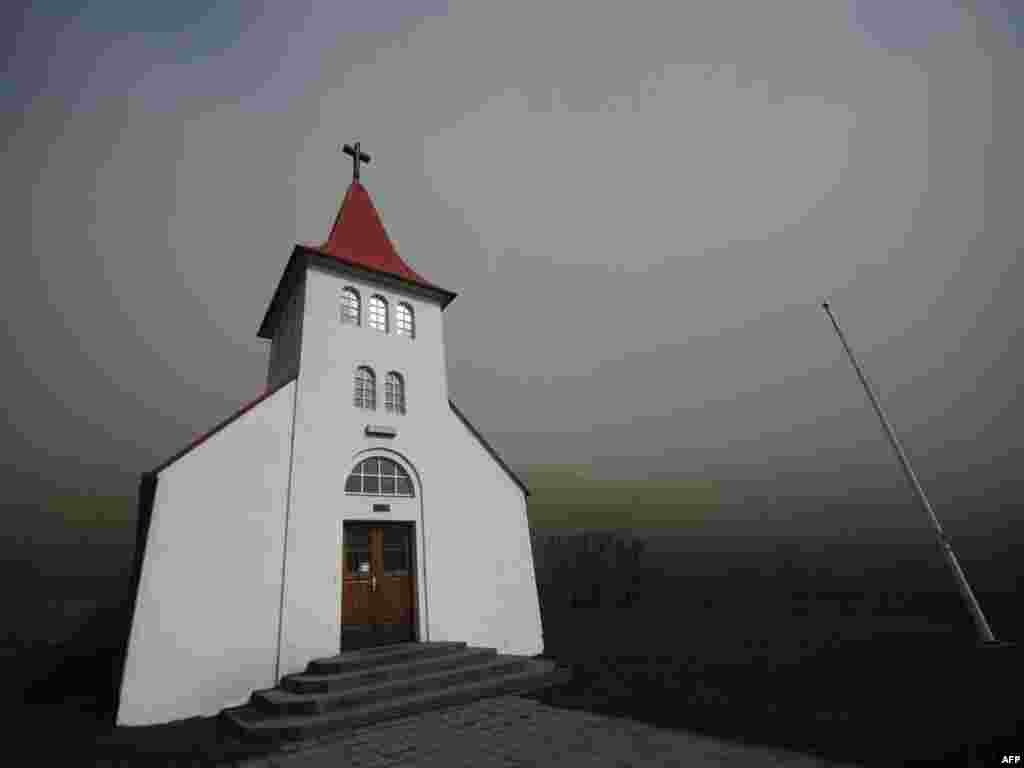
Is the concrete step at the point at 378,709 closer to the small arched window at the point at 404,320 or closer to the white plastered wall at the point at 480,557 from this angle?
the white plastered wall at the point at 480,557

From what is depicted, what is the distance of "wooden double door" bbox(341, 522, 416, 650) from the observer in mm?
10883

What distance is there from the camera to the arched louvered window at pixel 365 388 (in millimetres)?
12531

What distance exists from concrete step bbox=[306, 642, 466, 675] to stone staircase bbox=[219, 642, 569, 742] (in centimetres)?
2

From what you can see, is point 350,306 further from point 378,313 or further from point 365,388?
point 365,388

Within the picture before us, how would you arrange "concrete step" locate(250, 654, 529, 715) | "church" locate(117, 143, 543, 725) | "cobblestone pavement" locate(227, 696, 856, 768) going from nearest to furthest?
1. "cobblestone pavement" locate(227, 696, 856, 768)
2. "concrete step" locate(250, 654, 529, 715)
3. "church" locate(117, 143, 543, 725)

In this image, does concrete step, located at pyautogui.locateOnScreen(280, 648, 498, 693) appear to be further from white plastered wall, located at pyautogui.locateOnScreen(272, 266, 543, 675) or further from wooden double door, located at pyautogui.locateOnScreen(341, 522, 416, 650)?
wooden double door, located at pyautogui.locateOnScreen(341, 522, 416, 650)

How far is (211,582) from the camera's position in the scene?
30.2 ft

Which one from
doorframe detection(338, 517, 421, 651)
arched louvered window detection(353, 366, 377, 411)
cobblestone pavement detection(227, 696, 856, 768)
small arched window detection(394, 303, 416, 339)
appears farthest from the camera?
small arched window detection(394, 303, 416, 339)

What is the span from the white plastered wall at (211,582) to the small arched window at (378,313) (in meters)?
4.17

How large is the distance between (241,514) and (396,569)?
4.06 metres

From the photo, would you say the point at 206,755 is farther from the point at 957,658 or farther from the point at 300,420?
the point at 957,658

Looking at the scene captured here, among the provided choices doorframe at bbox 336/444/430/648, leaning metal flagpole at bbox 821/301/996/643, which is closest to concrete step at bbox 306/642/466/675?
doorframe at bbox 336/444/430/648

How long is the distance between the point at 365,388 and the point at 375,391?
289mm

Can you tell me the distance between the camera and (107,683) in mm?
13586
